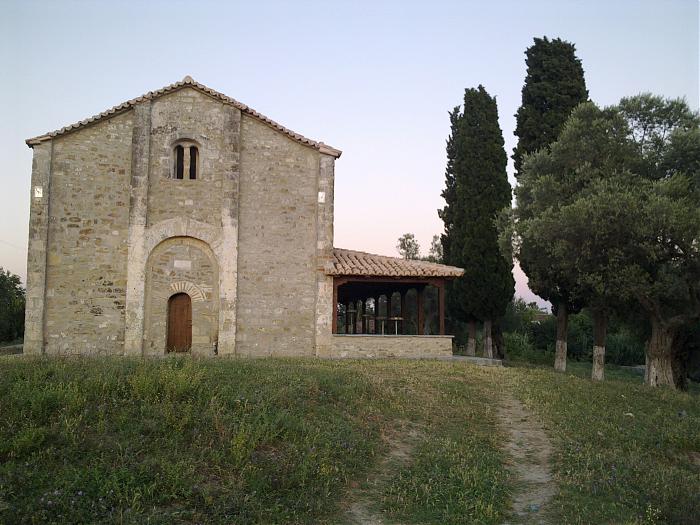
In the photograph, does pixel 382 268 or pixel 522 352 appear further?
pixel 522 352

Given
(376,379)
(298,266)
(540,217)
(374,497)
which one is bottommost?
(374,497)

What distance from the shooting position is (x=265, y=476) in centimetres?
731

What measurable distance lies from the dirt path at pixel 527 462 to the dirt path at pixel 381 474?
150cm

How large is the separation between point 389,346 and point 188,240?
6848 mm

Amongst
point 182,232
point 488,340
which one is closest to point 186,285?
point 182,232

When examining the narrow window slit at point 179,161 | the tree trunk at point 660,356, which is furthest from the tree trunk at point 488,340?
the narrow window slit at point 179,161

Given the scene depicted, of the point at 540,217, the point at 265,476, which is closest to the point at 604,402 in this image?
the point at 540,217

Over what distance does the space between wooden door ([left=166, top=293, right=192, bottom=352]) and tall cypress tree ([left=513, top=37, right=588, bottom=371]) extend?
36.5 feet

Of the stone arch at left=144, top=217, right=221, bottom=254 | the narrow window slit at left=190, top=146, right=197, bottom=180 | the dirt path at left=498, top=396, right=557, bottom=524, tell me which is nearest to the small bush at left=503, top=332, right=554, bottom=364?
the stone arch at left=144, top=217, right=221, bottom=254

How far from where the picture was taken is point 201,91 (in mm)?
18844

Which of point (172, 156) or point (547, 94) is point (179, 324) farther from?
point (547, 94)

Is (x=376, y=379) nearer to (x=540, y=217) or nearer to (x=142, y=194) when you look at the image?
(x=540, y=217)

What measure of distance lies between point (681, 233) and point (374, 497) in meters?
11.5

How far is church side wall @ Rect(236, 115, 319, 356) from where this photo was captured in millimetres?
18547
